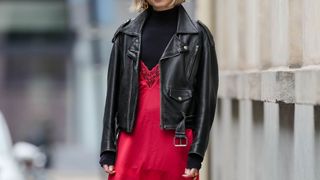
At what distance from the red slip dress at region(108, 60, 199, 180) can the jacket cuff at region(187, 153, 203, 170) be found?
0.20ft

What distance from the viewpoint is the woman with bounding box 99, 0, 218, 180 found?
5.29 meters

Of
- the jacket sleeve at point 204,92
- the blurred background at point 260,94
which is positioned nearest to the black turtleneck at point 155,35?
the jacket sleeve at point 204,92

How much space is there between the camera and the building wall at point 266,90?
573 centimetres

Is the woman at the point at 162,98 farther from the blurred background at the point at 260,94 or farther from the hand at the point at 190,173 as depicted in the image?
the blurred background at the point at 260,94

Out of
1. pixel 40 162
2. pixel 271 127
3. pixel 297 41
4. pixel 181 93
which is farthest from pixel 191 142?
pixel 40 162

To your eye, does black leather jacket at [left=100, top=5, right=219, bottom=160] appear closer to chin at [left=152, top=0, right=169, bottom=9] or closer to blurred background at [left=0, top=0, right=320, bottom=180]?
chin at [left=152, top=0, right=169, bottom=9]

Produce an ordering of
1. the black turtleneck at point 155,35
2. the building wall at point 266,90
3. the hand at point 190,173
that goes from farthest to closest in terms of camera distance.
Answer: the building wall at point 266,90, the black turtleneck at point 155,35, the hand at point 190,173

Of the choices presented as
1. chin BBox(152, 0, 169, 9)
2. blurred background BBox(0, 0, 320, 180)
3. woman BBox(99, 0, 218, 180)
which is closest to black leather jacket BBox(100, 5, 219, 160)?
woman BBox(99, 0, 218, 180)

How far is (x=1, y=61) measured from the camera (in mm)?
33094

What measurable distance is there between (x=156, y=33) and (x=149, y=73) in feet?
0.75

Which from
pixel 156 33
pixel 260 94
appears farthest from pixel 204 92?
pixel 260 94

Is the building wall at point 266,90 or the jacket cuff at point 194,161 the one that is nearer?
the jacket cuff at point 194,161

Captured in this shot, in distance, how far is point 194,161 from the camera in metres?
5.25

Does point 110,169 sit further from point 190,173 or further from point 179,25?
point 179,25
